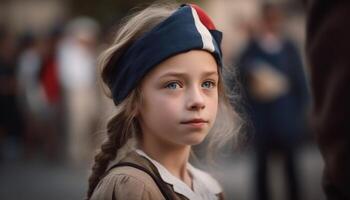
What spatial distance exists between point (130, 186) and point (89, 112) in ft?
32.5

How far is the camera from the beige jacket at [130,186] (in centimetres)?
210

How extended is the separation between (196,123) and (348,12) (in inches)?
26.0

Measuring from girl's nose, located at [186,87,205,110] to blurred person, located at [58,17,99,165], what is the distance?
8876mm

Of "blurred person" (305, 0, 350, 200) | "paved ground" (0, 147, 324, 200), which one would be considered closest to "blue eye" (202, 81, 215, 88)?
"blurred person" (305, 0, 350, 200)

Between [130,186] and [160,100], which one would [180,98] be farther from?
[130,186]

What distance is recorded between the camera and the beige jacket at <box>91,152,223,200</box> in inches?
82.6

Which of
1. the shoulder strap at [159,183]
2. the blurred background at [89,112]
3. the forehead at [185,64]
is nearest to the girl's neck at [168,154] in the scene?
the shoulder strap at [159,183]

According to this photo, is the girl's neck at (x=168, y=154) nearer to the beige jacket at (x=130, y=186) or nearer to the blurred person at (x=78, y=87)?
the beige jacket at (x=130, y=186)

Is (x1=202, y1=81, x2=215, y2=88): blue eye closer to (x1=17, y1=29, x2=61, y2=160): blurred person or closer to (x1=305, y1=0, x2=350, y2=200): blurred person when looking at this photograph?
(x1=305, y1=0, x2=350, y2=200): blurred person

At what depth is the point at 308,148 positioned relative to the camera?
1260cm

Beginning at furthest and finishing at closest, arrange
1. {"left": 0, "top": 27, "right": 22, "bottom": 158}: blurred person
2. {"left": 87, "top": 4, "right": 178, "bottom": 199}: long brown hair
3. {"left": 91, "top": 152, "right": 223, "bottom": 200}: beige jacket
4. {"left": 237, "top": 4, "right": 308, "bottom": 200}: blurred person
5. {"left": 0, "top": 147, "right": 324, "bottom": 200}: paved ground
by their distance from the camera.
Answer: {"left": 0, "top": 27, "right": 22, "bottom": 158}: blurred person < {"left": 0, "top": 147, "right": 324, "bottom": 200}: paved ground < {"left": 237, "top": 4, "right": 308, "bottom": 200}: blurred person < {"left": 87, "top": 4, "right": 178, "bottom": 199}: long brown hair < {"left": 91, "top": 152, "right": 223, "bottom": 200}: beige jacket

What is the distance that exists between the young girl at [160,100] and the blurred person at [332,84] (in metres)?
0.51

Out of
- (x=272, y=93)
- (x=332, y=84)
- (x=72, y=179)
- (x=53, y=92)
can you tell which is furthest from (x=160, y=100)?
(x=53, y=92)

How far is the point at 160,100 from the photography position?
2.23 m
